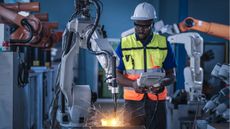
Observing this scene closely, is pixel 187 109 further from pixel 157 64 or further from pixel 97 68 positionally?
pixel 97 68

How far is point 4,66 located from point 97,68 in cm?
867

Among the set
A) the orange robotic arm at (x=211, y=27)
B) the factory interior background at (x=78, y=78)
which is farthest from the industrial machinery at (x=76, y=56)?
the orange robotic arm at (x=211, y=27)

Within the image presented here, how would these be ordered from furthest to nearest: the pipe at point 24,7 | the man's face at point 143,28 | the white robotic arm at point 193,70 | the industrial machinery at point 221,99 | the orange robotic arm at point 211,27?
the white robotic arm at point 193,70
the orange robotic arm at point 211,27
the industrial machinery at point 221,99
the pipe at point 24,7
the man's face at point 143,28

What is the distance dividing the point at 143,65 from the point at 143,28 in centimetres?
39

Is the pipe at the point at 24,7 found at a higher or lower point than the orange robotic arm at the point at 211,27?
higher

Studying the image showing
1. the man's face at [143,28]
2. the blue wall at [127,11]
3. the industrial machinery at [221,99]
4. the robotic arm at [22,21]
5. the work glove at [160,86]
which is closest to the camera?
the work glove at [160,86]

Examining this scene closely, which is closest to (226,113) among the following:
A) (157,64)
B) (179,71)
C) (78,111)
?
(157,64)

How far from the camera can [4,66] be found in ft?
11.1

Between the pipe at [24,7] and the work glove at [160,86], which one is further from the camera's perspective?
the pipe at [24,7]

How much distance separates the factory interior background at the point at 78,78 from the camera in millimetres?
2824

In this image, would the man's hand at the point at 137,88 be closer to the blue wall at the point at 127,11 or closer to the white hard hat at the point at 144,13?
the white hard hat at the point at 144,13

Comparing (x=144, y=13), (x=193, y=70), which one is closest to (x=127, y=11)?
(x=193, y=70)

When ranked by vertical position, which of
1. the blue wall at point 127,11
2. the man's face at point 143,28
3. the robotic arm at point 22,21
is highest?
the blue wall at point 127,11

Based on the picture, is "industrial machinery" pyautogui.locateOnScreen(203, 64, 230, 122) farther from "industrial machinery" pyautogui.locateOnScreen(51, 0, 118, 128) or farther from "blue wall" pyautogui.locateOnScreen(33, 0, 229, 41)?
"blue wall" pyautogui.locateOnScreen(33, 0, 229, 41)
